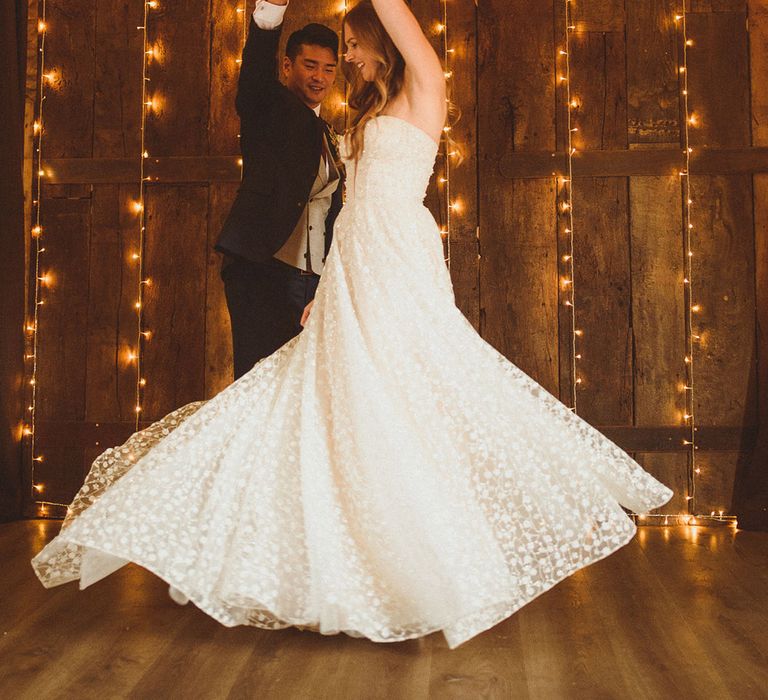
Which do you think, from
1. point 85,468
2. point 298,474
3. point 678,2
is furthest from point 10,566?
point 678,2

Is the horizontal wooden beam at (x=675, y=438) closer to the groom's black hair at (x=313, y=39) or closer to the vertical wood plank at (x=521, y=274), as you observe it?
the vertical wood plank at (x=521, y=274)

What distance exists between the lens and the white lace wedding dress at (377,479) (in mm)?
1737

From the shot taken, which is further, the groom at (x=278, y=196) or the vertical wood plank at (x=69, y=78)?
the vertical wood plank at (x=69, y=78)

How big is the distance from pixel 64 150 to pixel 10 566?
1904mm

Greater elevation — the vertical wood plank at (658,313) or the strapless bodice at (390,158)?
the strapless bodice at (390,158)

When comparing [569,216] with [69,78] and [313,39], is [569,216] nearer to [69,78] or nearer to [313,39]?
[313,39]

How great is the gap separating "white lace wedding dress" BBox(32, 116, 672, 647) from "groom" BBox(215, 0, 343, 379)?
0.52 m

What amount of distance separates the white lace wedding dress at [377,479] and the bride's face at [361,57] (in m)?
0.15

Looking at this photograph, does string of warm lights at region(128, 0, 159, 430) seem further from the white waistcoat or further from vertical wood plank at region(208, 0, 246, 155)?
the white waistcoat

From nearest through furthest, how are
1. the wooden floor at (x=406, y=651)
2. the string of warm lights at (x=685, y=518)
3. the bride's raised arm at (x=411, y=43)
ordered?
1. the wooden floor at (x=406, y=651)
2. the bride's raised arm at (x=411, y=43)
3. the string of warm lights at (x=685, y=518)

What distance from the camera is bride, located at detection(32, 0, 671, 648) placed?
68.5 inches

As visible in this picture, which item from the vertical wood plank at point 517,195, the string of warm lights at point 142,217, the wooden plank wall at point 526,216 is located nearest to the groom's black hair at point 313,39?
the wooden plank wall at point 526,216

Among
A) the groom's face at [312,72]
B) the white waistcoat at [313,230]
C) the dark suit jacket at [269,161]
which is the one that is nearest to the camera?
the dark suit jacket at [269,161]

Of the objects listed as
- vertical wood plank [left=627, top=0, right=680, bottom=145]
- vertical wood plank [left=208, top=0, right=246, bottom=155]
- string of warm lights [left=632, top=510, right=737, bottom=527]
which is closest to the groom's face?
vertical wood plank [left=208, top=0, right=246, bottom=155]
